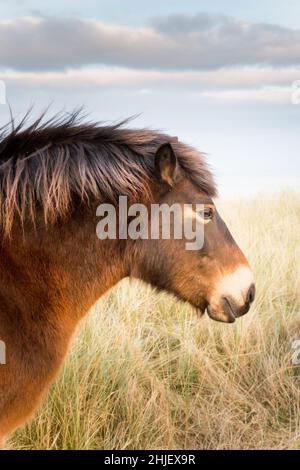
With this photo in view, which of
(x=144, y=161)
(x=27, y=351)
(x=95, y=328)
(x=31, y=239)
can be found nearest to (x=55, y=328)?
(x=27, y=351)

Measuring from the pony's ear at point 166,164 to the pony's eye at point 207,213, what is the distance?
227mm

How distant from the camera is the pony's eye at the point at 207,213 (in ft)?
11.1

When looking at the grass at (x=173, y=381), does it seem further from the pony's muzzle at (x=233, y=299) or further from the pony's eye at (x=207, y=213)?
the pony's eye at (x=207, y=213)

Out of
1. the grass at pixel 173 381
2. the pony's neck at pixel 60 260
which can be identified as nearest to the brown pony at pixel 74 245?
the pony's neck at pixel 60 260

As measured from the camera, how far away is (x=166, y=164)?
3248 millimetres

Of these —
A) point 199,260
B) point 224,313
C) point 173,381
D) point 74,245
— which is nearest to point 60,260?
point 74,245

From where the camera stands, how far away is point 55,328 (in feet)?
10.8

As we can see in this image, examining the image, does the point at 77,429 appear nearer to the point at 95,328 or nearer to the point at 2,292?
the point at 95,328

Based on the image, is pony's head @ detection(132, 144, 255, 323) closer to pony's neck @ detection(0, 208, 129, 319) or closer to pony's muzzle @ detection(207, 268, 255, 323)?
pony's muzzle @ detection(207, 268, 255, 323)

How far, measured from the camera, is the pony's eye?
337 centimetres

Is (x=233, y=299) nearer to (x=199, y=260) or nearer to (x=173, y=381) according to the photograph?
(x=199, y=260)

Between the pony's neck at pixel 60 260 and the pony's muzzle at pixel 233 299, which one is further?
the pony's muzzle at pixel 233 299

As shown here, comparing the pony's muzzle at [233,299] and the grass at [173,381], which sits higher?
the pony's muzzle at [233,299]

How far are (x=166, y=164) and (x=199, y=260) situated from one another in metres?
0.55
